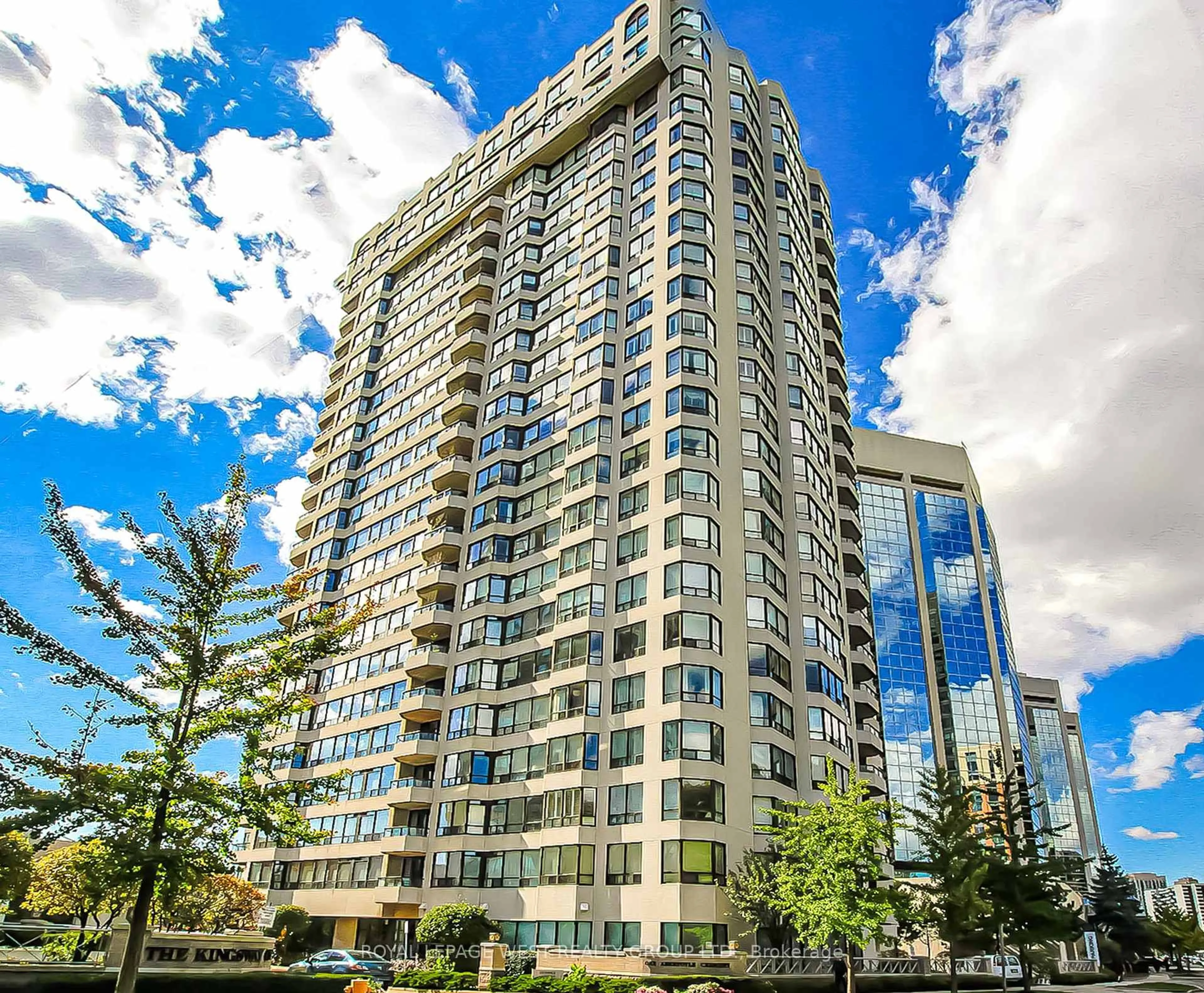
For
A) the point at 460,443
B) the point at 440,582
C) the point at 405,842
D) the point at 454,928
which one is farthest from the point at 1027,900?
the point at 460,443

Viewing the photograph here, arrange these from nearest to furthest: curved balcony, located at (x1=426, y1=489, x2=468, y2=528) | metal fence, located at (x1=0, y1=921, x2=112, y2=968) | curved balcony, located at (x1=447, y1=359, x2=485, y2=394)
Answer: metal fence, located at (x1=0, y1=921, x2=112, y2=968)
curved balcony, located at (x1=426, y1=489, x2=468, y2=528)
curved balcony, located at (x1=447, y1=359, x2=485, y2=394)

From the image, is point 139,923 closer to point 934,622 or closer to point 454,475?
point 454,475

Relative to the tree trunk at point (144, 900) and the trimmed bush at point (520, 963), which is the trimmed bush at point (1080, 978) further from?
the tree trunk at point (144, 900)

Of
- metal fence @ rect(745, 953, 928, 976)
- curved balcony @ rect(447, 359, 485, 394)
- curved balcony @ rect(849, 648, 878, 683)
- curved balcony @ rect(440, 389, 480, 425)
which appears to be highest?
curved balcony @ rect(447, 359, 485, 394)

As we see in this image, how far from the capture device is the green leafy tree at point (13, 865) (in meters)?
24.2

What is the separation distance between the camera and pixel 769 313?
65125 millimetres

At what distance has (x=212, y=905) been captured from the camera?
38.8 metres

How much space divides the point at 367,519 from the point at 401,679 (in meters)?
17.4

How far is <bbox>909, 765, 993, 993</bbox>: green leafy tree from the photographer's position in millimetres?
42125

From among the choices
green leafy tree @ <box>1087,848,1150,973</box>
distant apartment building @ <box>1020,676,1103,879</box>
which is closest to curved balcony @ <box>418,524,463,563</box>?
green leafy tree @ <box>1087,848,1150,973</box>

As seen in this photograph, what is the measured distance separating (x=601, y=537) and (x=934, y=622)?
7688 centimetres

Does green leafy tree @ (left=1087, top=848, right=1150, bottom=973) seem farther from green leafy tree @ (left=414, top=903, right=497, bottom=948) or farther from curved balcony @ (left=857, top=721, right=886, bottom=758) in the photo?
green leafy tree @ (left=414, top=903, right=497, bottom=948)

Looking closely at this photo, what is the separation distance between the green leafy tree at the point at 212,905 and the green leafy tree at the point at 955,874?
107 feet

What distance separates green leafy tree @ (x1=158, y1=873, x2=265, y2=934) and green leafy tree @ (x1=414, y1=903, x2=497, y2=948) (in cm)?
1024
